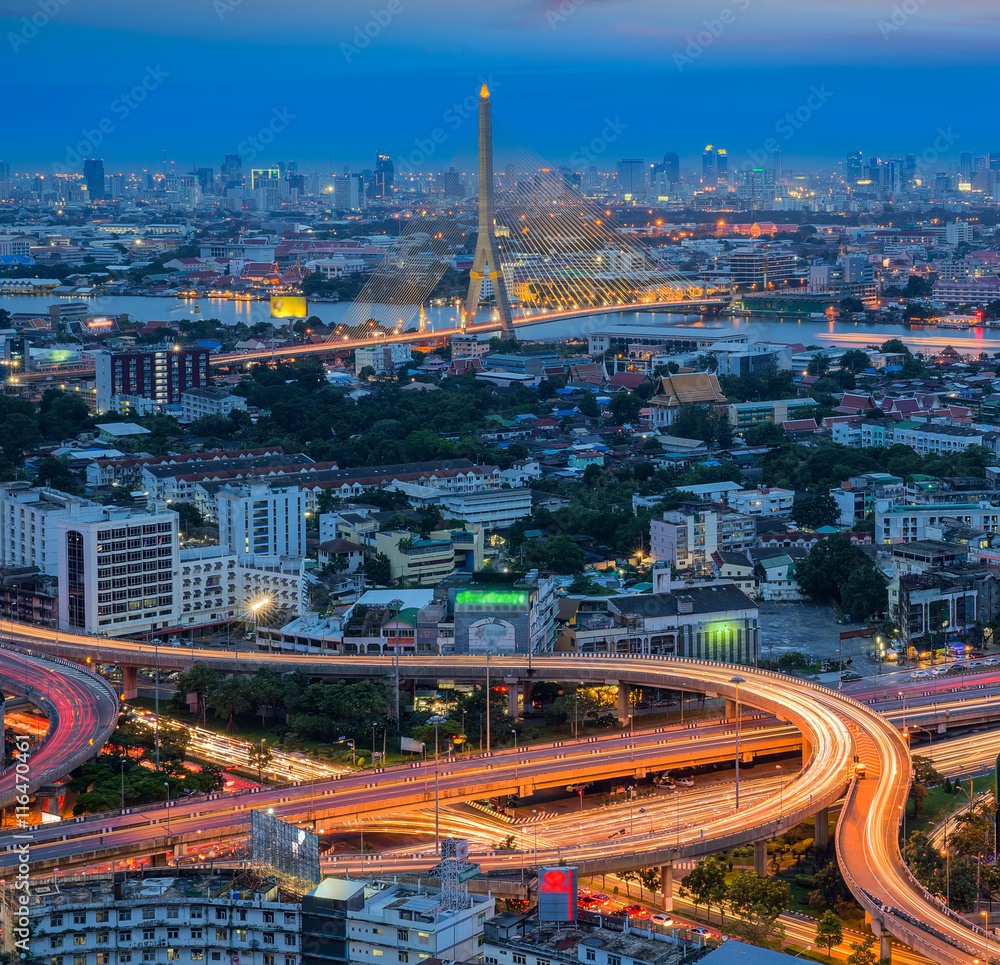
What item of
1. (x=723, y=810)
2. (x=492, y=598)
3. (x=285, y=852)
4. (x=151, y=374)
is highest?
(x=151, y=374)

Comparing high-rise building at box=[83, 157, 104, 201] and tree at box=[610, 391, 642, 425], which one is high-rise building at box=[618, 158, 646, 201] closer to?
high-rise building at box=[83, 157, 104, 201]

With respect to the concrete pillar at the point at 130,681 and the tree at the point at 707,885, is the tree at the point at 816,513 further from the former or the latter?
the tree at the point at 707,885

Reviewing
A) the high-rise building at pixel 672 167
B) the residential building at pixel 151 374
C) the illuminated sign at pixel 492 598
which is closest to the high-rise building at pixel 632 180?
the high-rise building at pixel 672 167

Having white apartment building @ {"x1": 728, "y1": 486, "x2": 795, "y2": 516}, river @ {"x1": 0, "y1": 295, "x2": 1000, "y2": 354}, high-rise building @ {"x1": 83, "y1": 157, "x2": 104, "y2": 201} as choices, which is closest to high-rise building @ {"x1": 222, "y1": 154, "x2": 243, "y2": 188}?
high-rise building @ {"x1": 83, "y1": 157, "x2": 104, "y2": 201}

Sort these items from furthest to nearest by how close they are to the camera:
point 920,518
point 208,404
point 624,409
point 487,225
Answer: point 487,225, point 208,404, point 624,409, point 920,518

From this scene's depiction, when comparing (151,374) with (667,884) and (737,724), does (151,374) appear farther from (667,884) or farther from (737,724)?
(667,884)

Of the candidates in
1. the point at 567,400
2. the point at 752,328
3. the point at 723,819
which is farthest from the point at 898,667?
the point at 752,328

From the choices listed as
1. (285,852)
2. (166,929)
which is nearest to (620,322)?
(285,852)

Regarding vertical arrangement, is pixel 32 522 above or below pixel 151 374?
below
